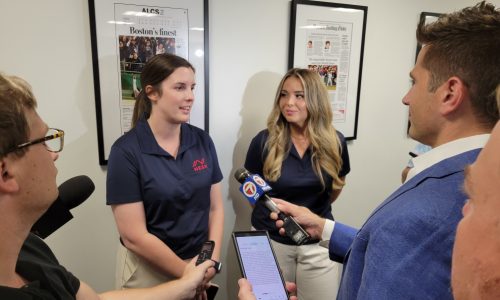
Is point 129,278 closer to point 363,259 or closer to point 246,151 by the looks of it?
point 246,151

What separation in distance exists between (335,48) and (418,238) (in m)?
1.77

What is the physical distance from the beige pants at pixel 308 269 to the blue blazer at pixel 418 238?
106cm

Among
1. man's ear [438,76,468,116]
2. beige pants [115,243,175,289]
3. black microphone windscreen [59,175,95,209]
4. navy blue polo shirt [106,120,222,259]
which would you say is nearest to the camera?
man's ear [438,76,468,116]

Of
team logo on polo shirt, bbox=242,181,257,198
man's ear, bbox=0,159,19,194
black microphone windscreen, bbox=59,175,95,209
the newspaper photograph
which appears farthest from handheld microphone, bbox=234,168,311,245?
the newspaper photograph

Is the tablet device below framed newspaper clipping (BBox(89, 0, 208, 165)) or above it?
below

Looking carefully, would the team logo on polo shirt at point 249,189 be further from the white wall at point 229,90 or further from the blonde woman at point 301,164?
the white wall at point 229,90

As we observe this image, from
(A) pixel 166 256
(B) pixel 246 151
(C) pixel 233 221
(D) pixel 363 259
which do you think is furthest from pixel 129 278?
(D) pixel 363 259

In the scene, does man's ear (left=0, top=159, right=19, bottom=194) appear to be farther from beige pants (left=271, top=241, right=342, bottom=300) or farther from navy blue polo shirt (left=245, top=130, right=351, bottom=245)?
beige pants (left=271, top=241, right=342, bottom=300)

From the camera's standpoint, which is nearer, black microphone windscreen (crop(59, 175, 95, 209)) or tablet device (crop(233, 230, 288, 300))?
black microphone windscreen (crop(59, 175, 95, 209))

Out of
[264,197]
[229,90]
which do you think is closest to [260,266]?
[264,197]

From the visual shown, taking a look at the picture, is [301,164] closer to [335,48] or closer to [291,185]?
[291,185]

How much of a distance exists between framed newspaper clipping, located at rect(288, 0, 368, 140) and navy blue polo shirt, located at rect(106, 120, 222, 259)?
0.95 meters

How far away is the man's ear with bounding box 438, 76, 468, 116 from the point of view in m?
0.93

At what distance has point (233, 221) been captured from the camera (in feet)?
7.41
